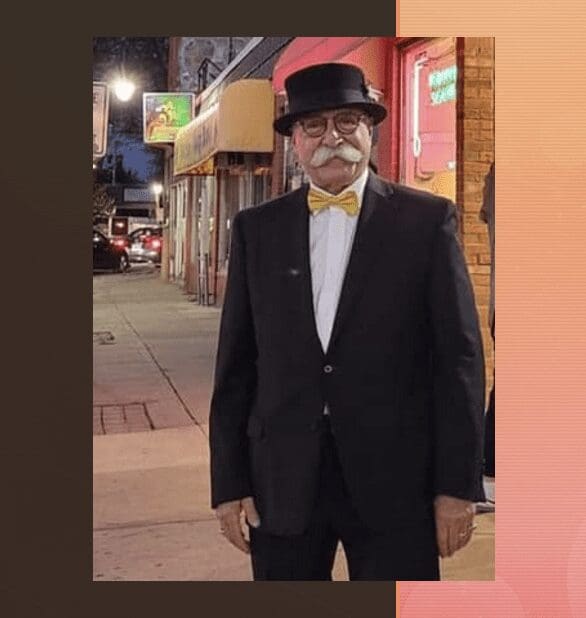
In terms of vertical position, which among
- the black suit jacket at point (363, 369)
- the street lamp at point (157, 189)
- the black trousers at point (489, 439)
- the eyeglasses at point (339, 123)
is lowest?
the black trousers at point (489, 439)

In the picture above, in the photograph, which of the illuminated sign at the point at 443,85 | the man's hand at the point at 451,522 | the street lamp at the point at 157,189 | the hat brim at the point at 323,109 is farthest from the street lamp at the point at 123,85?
the man's hand at the point at 451,522

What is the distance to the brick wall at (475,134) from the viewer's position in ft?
10.7

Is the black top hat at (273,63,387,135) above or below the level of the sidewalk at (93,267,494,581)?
above

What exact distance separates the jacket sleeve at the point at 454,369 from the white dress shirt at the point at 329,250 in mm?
282

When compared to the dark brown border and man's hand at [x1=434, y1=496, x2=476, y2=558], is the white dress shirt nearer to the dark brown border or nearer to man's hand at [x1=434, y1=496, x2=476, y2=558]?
man's hand at [x1=434, y1=496, x2=476, y2=558]

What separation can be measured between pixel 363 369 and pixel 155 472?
1.29 meters

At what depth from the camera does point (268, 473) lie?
8.59 ft

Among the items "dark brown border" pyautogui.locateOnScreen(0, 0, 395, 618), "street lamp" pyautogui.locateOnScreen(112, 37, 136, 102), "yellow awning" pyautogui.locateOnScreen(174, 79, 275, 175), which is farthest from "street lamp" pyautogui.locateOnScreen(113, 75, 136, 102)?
"yellow awning" pyautogui.locateOnScreen(174, 79, 275, 175)

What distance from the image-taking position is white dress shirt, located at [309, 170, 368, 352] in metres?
2.62

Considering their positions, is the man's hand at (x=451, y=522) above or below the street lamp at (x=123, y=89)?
below

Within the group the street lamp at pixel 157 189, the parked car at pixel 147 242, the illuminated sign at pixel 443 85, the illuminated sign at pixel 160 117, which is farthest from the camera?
the parked car at pixel 147 242

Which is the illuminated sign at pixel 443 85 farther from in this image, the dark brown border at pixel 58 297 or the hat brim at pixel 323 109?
the hat brim at pixel 323 109

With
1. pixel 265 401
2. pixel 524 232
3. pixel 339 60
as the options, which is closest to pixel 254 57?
pixel 339 60

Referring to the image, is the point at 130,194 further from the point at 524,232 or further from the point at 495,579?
the point at 495,579
